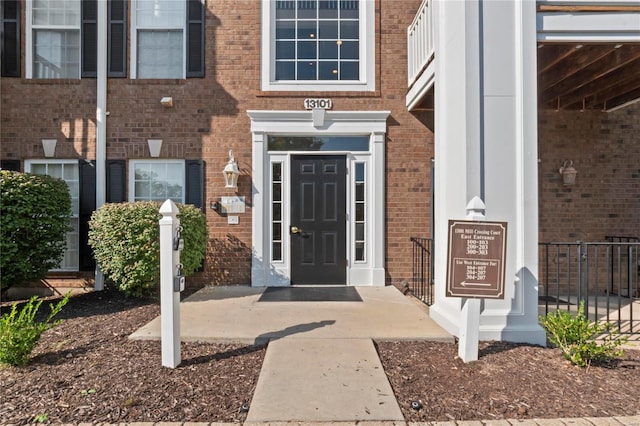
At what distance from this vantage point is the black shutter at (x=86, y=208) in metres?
6.06

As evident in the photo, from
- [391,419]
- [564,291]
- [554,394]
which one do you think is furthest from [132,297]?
[564,291]

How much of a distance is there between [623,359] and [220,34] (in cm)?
696

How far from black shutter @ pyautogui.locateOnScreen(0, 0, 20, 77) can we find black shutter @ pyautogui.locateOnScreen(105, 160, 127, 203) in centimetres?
221

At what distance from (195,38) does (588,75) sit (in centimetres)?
611

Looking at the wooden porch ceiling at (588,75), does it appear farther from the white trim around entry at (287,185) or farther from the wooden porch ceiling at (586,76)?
the white trim around entry at (287,185)

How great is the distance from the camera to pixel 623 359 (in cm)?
342

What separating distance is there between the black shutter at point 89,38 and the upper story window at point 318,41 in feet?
9.86

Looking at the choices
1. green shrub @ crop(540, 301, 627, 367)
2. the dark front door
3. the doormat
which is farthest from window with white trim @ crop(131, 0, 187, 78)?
green shrub @ crop(540, 301, 627, 367)

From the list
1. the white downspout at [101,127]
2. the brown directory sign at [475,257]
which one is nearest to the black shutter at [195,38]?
the white downspout at [101,127]

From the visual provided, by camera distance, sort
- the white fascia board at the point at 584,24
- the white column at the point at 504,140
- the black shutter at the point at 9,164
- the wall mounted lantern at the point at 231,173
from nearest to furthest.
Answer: the white column at the point at 504,140 < the white fascia board at the point at 584,24 < the wall mounted lantern at the point at 231,173 < the black shutter at the point at 9,164

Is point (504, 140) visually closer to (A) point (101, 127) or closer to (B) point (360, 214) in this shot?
(B) point (360, 214)

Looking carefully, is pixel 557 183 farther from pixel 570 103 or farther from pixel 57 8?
pixel 57 8

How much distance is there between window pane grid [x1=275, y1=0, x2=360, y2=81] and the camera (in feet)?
20.9

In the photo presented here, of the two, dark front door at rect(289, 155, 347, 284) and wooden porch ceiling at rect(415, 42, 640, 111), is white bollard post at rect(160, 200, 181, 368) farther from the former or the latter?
wooden porch ceiling at rect(415, 42, 640, 111)
